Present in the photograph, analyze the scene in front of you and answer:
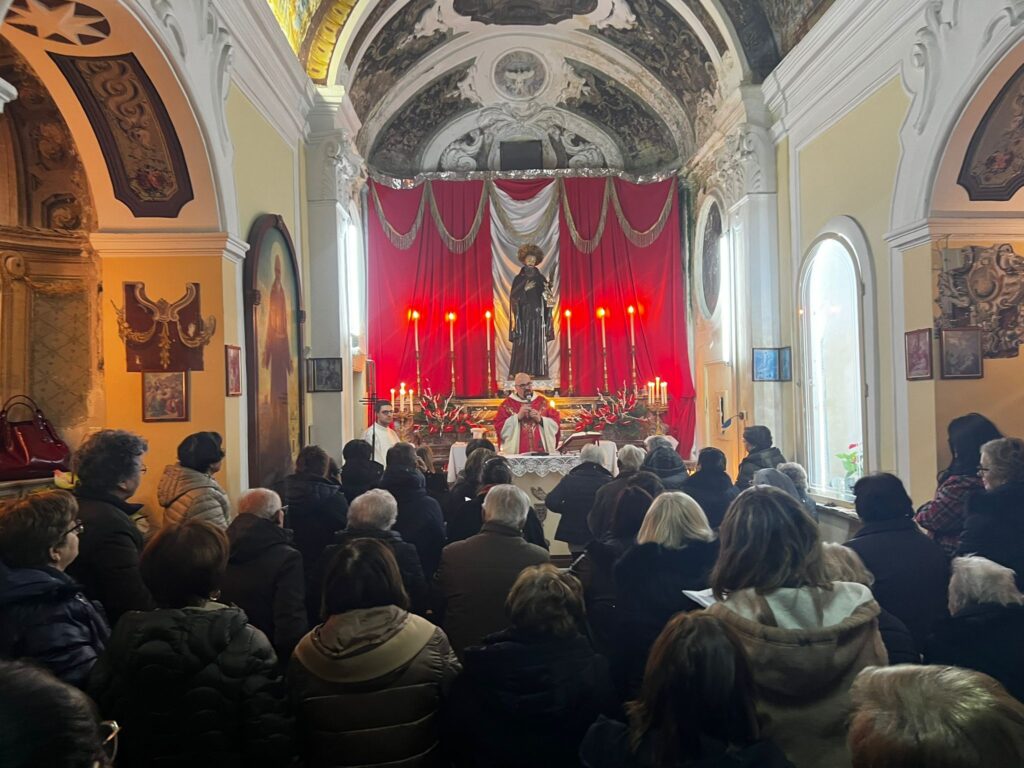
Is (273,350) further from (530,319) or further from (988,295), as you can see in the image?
(530,319)

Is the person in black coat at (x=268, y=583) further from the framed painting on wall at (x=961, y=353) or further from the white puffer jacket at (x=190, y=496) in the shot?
the framed painting on wall at (x=961, y=353)

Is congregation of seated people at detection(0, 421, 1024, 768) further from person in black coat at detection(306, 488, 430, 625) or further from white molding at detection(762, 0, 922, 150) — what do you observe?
white molding at detection(762, 0, 922, 150)

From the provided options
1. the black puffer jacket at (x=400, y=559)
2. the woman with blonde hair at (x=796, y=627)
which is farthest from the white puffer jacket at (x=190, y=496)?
the woman with blonde hair at (x=796, y=627)

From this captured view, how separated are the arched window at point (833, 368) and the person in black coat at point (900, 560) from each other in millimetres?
5227

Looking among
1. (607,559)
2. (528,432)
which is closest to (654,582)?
(607,559)

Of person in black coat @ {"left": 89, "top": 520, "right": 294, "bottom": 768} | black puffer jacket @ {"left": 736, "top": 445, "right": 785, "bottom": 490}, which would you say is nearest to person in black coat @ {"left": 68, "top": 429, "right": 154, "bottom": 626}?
person in black coat @ {"left": 89, "top": 520, "right": 294, "bottom": 768}

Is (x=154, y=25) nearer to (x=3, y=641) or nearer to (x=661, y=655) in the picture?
(x=3, y=641)

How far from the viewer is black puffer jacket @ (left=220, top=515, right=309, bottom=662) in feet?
12.3

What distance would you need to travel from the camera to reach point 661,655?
79.2 inches

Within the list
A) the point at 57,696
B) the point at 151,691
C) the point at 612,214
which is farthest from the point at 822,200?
the point at 57,696

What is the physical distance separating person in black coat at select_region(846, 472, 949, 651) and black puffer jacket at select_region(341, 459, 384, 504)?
3.43 meters

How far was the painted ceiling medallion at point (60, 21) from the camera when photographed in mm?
5254

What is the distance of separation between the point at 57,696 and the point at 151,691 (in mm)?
1321

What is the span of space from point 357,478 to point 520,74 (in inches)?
458
